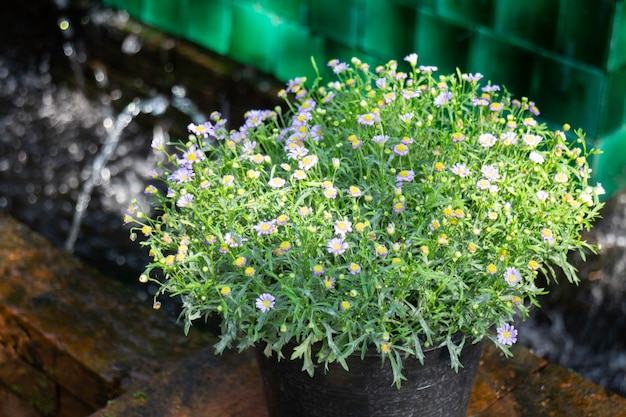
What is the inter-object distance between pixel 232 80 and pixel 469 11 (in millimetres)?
1094

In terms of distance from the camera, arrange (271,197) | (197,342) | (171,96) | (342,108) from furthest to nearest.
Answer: (171,96) < (197,342) < (342,108) < (271,197)

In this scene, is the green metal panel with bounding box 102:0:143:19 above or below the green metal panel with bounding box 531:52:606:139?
above

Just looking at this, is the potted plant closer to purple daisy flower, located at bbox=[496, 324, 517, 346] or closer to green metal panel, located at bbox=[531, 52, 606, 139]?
purple daisy flower, located at bbox=[496, 324, 517, 346]

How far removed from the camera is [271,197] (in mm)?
1798

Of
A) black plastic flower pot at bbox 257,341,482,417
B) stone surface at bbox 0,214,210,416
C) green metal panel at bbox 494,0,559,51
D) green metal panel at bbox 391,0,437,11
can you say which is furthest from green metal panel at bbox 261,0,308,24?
black plastic flower pot at bbox 257,341,482,417

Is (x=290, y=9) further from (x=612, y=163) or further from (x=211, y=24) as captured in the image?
(x=612, y=163)

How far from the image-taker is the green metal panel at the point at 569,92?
2.87 meters

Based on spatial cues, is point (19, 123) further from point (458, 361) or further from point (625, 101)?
point (458, 361)

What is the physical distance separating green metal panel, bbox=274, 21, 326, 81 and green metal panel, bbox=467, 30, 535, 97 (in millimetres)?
662

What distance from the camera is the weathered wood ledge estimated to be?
7.25ft

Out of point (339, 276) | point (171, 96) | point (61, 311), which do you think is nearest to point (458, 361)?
point (339, 276)

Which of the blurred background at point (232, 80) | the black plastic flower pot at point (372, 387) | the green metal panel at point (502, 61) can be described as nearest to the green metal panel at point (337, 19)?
the blurred background at point (232, 80)

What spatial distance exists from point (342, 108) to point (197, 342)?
2.70ft

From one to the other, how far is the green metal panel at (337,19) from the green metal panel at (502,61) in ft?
1.60
